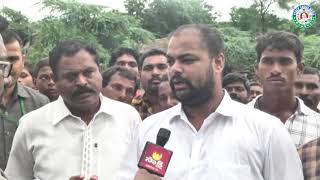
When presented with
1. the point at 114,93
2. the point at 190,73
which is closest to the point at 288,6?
the point at 114,93

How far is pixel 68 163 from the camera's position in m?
3.18

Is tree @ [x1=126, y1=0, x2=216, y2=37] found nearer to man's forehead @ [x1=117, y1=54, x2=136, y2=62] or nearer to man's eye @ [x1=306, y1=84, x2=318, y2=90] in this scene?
man's forehead @ [x1=117, y1=54, x2=136, y2=62]

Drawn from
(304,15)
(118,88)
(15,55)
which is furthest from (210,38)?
(304,15)

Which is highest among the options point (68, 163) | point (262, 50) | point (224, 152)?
point (262, 50)

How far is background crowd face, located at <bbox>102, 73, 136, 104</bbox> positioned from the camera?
16.2 feet

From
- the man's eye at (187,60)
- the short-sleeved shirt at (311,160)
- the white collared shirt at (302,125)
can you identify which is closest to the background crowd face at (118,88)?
the white collared shirt at (302,125)

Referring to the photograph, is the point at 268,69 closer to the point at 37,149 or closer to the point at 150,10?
the point at 37,149

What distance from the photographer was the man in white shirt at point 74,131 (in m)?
3.19

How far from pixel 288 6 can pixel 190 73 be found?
30200 mm

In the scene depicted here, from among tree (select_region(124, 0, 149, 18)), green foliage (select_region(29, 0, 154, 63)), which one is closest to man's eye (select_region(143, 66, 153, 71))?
green foliage (select_region(29, 0, 154, 63))

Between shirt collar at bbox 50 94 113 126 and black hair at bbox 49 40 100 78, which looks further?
black hair at bbox 49 40 100 78

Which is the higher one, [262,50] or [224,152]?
[262,50]

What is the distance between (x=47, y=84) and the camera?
5402 mm

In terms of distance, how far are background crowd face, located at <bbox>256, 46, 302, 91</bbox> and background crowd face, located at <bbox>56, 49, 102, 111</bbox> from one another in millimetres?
1156
